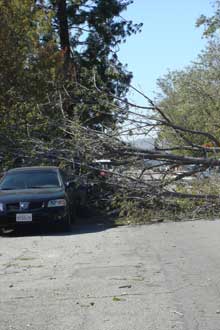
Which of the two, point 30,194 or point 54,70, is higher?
point 54,70

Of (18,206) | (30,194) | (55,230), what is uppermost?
(30,194)

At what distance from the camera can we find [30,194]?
1523cm

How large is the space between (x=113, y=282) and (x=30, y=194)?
682 centimetres

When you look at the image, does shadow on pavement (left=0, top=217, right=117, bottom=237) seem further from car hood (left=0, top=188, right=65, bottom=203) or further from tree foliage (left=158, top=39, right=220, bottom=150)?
tree foliage (left=158, top=39, right=220, bottom=150)

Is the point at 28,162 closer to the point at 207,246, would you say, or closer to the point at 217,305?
the point at 207,246

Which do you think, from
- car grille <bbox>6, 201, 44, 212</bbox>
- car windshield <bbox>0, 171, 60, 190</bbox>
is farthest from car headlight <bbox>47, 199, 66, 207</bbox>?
car windshield <bbox>0, 171, 60, 190</bbox>

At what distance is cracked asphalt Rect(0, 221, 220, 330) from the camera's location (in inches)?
271

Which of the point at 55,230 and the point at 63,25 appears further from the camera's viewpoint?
the point at 63,25

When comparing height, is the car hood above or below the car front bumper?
above

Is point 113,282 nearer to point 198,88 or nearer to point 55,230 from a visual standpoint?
point 55,230

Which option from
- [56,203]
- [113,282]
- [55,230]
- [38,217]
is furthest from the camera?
[55,230]

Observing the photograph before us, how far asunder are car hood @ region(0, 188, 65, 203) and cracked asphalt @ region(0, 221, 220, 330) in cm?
121

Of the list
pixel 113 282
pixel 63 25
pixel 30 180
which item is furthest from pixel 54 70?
pixel 113 282

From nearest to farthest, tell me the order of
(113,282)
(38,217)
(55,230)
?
(113,282), (38,217), (55,230)
